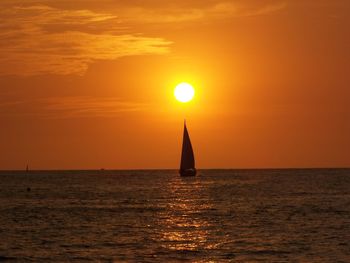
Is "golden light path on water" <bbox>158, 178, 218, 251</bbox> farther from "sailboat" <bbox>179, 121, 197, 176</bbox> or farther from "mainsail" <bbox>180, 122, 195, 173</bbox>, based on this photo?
"sailboat" <bbox>179, 121, 197, 176</bbox>

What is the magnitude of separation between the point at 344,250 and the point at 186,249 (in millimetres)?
9647

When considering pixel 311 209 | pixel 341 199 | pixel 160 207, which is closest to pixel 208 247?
pixel 311 209

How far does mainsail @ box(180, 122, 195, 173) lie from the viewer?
16025 cm

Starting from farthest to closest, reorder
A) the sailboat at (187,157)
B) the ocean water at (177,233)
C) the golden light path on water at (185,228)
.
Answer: the sailboat at (187,157)
the golden light path on water at (185,228)
the ocean water at (177,233)

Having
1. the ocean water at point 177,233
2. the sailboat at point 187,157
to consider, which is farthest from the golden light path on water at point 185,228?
the sailboat at point 187,157

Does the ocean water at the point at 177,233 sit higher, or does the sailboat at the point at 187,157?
the sailboat at the point at 187,157

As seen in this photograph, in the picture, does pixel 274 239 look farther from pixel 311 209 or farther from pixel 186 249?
pixel 311 209

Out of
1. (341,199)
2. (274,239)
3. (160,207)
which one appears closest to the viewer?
(274,239)

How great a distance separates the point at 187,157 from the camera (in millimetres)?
167375

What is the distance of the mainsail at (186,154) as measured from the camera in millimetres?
160250

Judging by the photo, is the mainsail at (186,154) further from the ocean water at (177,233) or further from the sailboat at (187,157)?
the ocean water at (177,233)

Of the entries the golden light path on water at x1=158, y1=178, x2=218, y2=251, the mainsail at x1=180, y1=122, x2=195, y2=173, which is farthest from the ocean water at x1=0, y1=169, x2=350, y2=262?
the mainsail at x1=180, y1=122, x2=195, y2=173

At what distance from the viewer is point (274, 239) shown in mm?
52344

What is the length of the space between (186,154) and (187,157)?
238cm
